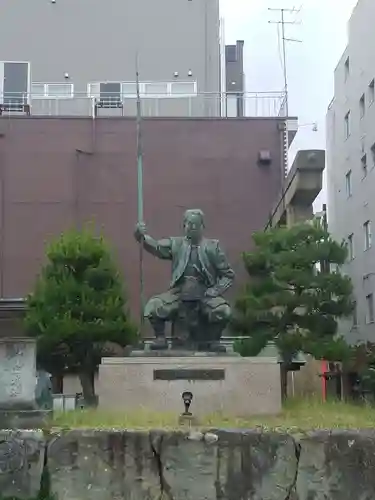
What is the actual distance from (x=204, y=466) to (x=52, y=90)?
21.7 m

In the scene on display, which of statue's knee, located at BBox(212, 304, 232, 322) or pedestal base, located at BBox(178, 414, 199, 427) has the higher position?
statue's knee, located at BBox(212, 304, 232, 322)

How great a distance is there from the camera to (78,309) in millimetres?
18500

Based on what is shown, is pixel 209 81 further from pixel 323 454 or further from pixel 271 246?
pixel 323 454

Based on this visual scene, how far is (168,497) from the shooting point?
7895 mm

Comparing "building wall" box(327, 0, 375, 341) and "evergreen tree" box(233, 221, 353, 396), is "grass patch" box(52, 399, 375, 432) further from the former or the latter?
"building wall" box(327, 0, 375, 341)

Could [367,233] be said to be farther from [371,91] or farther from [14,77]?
[14,77]

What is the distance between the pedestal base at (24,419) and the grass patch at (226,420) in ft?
0.49

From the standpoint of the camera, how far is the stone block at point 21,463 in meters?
7.83

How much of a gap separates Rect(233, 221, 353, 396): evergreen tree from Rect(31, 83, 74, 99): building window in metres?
12.5

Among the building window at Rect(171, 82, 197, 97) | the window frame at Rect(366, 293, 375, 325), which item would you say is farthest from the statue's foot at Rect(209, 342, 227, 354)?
the window frame at Rect(366, 293, 375, 325)

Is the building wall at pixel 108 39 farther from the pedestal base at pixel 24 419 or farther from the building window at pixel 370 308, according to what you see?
the pedestal base at pixel 24 419

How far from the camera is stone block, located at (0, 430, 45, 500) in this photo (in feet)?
25.7

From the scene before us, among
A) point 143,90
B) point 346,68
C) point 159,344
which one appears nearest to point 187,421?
point 159,344

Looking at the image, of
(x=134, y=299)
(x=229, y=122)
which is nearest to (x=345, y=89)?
(x=229, y=122)
